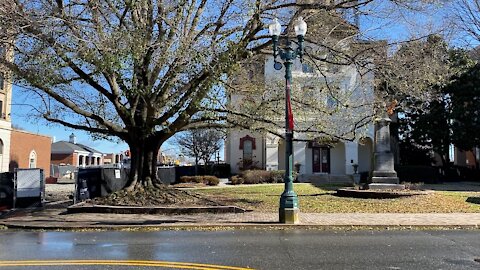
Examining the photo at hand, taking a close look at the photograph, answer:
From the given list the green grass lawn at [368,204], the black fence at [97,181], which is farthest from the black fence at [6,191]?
the green grass lawn at [368,204]

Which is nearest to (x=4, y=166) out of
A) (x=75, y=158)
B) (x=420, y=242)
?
(x=75, y=158)

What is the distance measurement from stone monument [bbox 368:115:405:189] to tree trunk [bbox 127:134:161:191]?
34.4ft

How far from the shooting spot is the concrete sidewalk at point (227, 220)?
13.7 m

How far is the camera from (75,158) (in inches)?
2911

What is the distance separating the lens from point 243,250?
9555 millimetres

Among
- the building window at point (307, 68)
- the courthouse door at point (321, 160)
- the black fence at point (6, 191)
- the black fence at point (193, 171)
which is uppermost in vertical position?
the building window at point (307, 68)

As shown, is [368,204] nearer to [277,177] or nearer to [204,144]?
[277,177]

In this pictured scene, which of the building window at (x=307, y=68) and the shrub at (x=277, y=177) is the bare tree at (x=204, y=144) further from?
the building window at (x=307, y=68)

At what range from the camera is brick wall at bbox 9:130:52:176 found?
167ft

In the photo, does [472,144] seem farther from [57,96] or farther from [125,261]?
[125,261]

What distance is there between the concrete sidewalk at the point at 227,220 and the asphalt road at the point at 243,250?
100 centimetres

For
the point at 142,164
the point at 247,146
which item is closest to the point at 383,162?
the point at 142,164

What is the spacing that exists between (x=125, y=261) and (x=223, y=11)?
10724 millimetres

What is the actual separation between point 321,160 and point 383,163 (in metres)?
17.3
